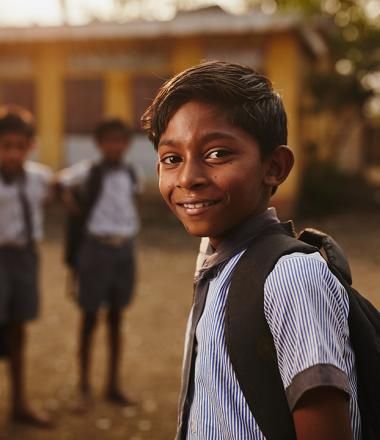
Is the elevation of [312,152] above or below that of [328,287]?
below

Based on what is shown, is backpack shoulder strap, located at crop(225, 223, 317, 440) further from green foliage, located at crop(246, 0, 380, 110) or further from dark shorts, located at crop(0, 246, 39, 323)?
green foliage, located at crop(246, 0, 380, 110)

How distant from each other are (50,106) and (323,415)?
13788 millimetres

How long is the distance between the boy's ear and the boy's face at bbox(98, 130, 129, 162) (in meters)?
2.98

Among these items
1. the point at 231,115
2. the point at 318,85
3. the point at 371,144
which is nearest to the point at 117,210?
the point at 231,115

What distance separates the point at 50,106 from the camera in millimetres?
14250

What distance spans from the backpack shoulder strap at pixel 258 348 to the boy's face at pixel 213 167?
0.15m

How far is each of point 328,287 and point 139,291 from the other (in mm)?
6459

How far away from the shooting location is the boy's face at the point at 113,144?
14.0ft

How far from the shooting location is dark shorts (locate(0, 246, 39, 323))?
3840 millimetres

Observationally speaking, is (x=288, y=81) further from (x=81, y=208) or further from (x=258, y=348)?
(x=258, y=348)

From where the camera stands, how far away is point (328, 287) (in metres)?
1.16

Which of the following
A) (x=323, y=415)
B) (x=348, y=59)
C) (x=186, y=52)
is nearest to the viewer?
(x=323, y=415)

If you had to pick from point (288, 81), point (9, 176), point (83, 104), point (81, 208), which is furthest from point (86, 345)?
point (83, 104)

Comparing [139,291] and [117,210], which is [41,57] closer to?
[139,291]
